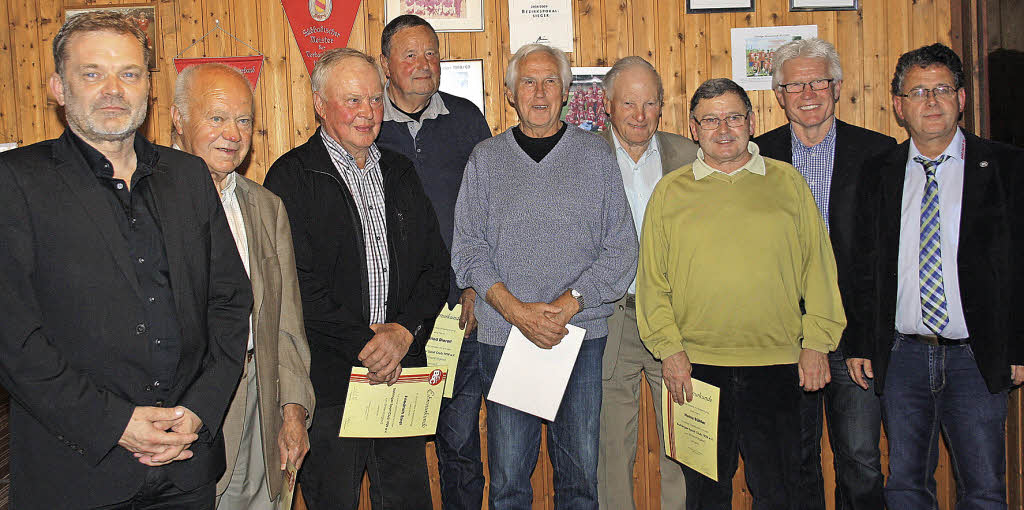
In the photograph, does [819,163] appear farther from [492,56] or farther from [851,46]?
[492,56]

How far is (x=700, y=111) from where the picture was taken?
257cm

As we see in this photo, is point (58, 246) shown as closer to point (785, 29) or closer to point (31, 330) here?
point (31, 330)

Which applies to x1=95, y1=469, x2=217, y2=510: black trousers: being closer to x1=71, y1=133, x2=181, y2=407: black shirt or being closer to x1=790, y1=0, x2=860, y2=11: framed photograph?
x1=71, y1=133, x2=181, y2=407: black shirt

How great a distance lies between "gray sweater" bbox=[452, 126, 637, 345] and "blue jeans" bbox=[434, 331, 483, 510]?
34 centimetres

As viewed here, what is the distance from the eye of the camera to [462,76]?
3434mm

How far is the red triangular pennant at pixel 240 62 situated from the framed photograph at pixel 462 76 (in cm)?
85

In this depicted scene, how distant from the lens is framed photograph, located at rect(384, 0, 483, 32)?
11.1 ft

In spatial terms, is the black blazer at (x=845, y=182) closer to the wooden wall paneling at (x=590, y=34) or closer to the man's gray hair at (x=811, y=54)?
the man's gray hair at (x=811, y=54)

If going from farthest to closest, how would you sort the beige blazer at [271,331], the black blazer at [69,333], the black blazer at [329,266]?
the black blazer at [329,266] → the beige blazer at [271,331] → the black blazer at [69,333]

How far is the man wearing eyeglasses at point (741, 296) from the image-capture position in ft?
8.05

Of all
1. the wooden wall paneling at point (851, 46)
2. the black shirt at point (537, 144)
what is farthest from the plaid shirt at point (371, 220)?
the wooden wall paneling at point (851, 46)

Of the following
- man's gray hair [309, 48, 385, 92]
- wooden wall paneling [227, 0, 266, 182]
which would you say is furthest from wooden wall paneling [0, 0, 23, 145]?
man's gray hair [309, 48, 385, 92]

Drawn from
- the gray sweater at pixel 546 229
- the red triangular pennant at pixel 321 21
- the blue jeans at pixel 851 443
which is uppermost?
the red triangular pennant at pixel 321 21

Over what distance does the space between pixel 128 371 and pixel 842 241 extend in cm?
238
